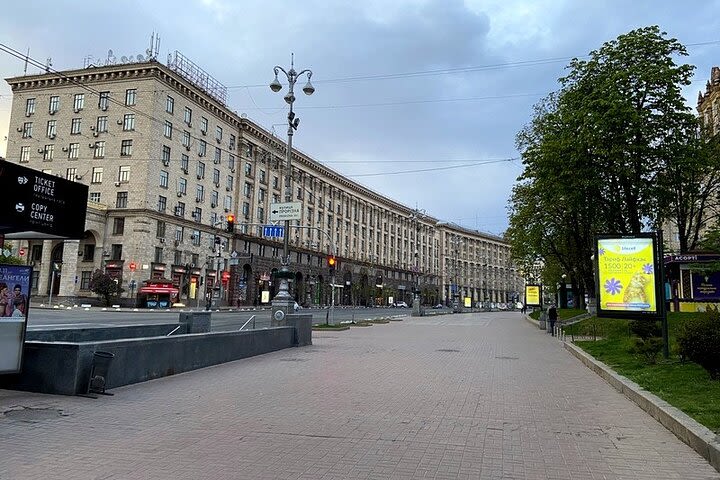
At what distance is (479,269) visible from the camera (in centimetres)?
14938

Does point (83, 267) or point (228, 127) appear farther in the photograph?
point (228, 127)

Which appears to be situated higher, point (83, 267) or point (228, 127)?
point (228, 127)

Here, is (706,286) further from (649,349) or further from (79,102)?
(79,102)

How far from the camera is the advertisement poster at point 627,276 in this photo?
46.0 feet

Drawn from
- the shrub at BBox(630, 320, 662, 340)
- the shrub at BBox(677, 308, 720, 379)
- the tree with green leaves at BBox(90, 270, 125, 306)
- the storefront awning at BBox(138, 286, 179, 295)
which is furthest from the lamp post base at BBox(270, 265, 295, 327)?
the tree with green leaves at BBox(90, 270, 125, 306)

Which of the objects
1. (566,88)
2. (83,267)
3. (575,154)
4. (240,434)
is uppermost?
(566,88)

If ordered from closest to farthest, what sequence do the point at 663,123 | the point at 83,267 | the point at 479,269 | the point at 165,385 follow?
the point at 165,385, the point at 663,123, the point at 83,267, the point at 479,269

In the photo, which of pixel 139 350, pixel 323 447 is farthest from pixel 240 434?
pixel 139 350

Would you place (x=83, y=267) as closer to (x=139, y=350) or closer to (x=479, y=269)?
(x=139, y=350)

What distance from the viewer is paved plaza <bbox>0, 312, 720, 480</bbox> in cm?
524

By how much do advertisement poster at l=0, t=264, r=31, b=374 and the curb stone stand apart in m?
9.12

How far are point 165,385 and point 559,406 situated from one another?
267 inches

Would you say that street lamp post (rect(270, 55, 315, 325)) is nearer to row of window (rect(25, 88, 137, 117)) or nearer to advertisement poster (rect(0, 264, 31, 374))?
advertisement poster (rect(0, 264, 31, 374))

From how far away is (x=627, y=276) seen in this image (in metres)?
14.6
